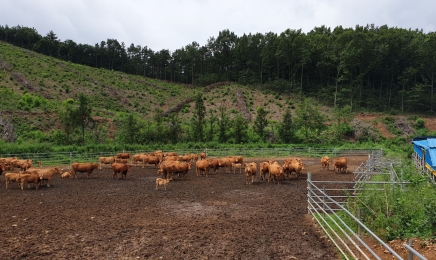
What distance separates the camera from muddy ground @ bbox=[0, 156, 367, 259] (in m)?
7.79

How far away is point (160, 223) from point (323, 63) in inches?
2540

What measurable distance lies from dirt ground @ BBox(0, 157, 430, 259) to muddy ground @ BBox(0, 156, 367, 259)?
0.02m

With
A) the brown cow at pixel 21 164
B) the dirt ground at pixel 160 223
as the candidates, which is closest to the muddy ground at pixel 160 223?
the dirt ground at pixel 160 223

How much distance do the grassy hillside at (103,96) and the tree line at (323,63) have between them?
6245 millimetres

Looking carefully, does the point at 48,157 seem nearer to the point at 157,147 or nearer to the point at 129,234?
the point at 157,147

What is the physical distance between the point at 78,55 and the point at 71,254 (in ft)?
341

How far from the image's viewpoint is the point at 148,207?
40.7 ft

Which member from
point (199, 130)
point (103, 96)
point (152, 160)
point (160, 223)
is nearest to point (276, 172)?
point (160, 223)

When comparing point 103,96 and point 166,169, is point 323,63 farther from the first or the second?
point 166,169

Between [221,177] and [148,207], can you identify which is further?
[221,177]

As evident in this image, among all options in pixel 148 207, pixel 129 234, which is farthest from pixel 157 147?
pixel 129 234

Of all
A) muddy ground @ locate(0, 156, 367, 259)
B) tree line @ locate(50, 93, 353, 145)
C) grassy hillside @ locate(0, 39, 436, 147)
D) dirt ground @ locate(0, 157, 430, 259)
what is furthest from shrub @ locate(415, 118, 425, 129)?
muddy ground @ locate(0, 156, 367, 259)

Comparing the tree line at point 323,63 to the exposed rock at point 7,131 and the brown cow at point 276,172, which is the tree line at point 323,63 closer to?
the brown cow at point 276,172

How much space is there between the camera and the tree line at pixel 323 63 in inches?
2373
